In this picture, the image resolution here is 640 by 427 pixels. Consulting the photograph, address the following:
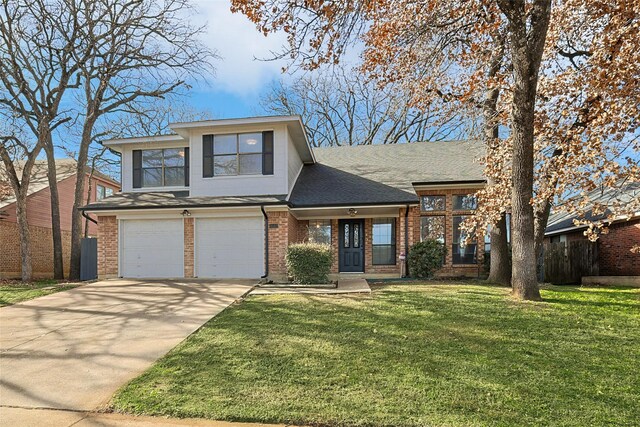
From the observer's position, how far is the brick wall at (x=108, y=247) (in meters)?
12.9

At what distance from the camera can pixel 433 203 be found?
13.6 meters

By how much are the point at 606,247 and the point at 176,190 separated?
15999mm

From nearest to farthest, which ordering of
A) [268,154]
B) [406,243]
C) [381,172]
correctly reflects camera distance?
[268,154]
[406,243]
[381,172]

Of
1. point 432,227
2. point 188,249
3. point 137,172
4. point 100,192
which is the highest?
point 100,192

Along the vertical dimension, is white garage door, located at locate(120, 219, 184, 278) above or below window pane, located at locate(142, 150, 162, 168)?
below

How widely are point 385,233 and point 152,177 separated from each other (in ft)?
29.5

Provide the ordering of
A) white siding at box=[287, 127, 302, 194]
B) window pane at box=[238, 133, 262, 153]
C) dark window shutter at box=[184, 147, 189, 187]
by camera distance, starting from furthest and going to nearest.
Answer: dark window shutter at box=[184, 147, 189, 187]
white siding at box=[287, 127, 302, 194]
window pane at box=[238, 133, 262, 153]

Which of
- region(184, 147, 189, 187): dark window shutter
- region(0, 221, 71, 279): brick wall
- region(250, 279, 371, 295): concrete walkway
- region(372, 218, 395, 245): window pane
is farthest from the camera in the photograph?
region(0, 221, 71, 279): brick wall

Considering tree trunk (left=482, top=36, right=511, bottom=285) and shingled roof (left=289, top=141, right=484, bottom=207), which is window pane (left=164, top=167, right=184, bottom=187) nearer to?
shingled roof (left=289, top=141, right=484, bottom=207)

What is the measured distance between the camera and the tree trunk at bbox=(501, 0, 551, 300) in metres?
7.16

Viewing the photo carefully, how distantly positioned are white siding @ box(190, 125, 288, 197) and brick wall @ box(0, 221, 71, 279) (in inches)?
439

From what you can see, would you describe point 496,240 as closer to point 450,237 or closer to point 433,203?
point 450,237

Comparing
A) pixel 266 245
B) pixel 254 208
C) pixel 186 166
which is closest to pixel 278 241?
pixel 266 245

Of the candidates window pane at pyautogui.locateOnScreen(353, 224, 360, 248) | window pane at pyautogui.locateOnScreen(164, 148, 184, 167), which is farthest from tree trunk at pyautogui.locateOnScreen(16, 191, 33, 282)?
window pane at pyautogui.locateOnScreen(353, 224, 360, 248)
